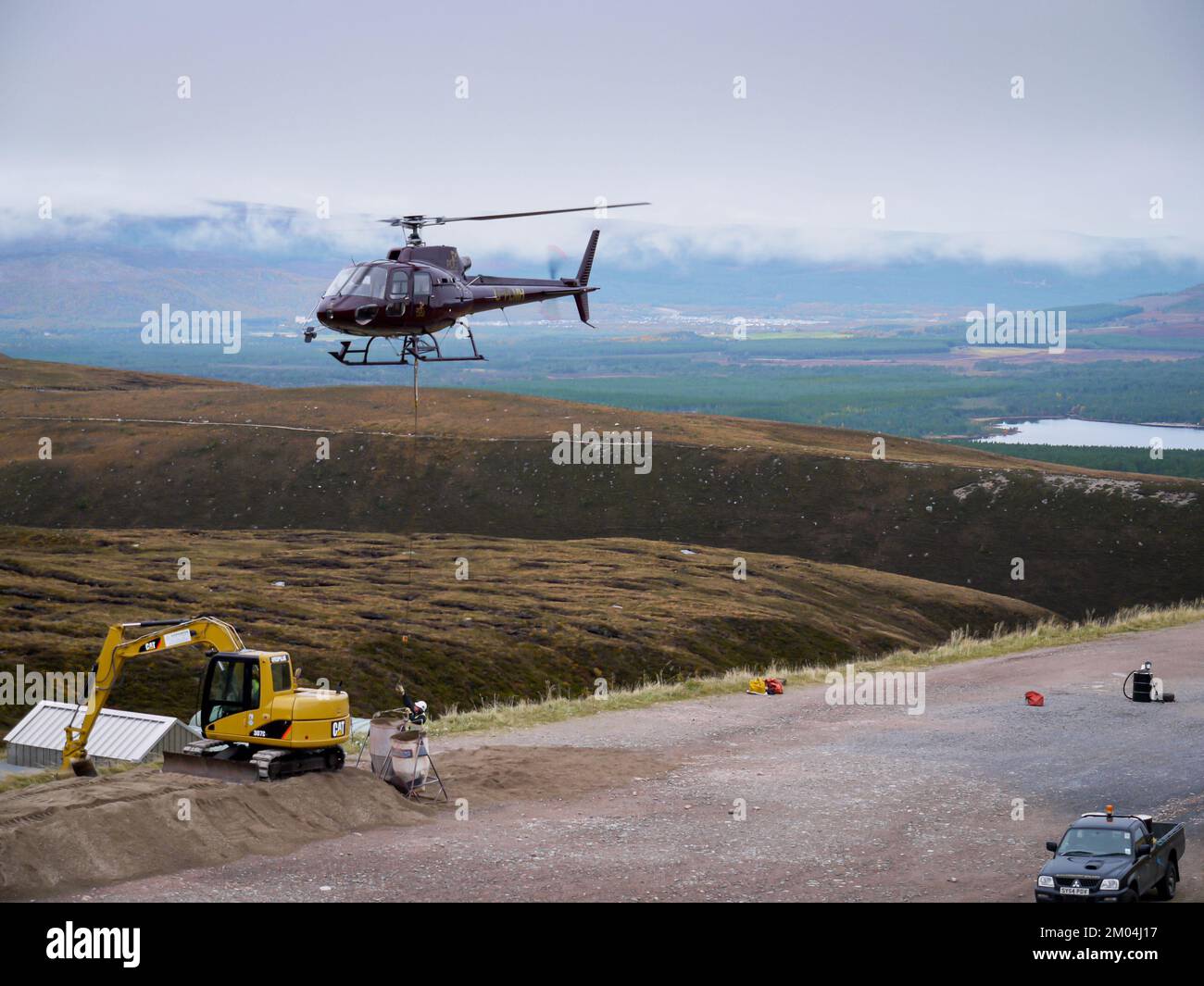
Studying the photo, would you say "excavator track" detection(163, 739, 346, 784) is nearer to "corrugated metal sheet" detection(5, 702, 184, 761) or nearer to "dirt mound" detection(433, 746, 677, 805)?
"dirt mound" detection(433, 746, 677, 805)

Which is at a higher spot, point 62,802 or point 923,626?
point 62,802

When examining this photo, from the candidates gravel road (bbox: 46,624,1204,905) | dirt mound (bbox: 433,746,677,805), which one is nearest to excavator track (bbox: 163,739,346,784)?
gravel road (bbox: 46,624,1204,905)

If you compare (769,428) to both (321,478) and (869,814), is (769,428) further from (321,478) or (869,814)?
(869,814)

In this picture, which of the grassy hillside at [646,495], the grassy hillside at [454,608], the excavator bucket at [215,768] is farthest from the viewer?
the grassy hillside at [646,495]

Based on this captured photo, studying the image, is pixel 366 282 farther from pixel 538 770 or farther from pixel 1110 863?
pixel 1110 863

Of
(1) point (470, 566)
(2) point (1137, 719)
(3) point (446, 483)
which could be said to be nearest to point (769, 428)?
(3) point (446, 483)

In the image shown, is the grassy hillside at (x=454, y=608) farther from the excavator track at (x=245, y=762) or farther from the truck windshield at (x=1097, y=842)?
the truck windshield at (x=1097, y=842)

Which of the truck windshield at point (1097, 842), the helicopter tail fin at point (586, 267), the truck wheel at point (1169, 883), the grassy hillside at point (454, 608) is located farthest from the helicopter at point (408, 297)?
the grassy hillside at point (454, 608)
